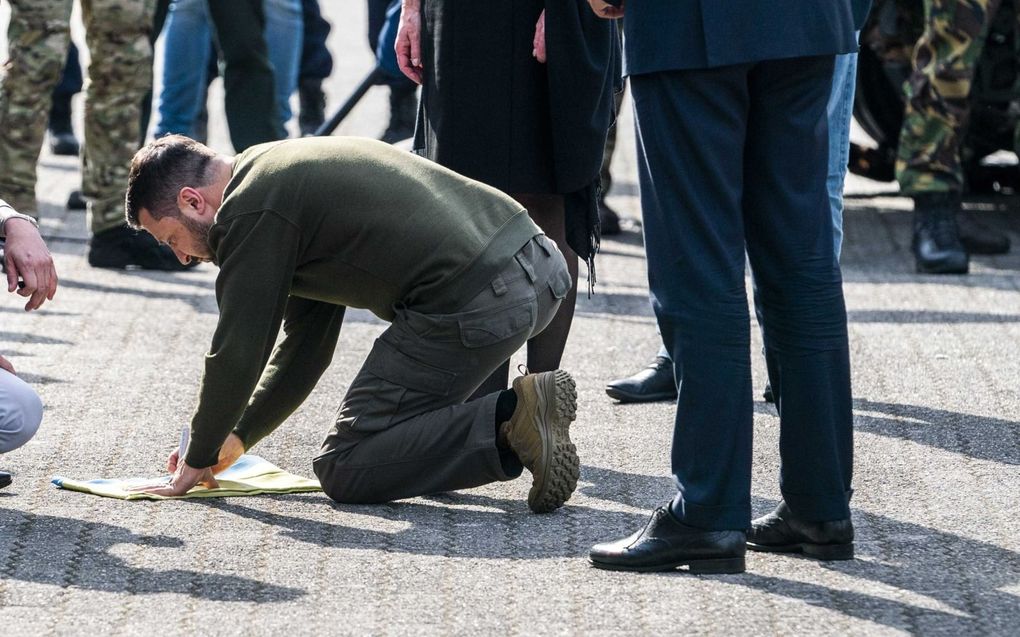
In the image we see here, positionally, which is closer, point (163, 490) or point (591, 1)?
point (591, 1)

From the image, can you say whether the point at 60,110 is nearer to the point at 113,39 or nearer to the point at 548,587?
the point at 113,39

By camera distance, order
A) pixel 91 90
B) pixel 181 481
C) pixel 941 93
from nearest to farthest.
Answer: pixel 181 481, pixel 91 90, pixel 941 93

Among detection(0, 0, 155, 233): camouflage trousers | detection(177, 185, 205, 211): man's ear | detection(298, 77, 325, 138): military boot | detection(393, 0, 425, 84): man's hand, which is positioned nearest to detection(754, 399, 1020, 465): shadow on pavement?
detection(393, 0, 425, 84): man's hand

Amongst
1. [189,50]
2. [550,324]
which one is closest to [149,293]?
[189,50]

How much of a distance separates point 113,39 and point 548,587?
141 inches

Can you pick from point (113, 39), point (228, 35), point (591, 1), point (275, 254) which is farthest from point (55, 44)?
point (591, 1)

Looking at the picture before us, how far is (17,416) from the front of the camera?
3770mm

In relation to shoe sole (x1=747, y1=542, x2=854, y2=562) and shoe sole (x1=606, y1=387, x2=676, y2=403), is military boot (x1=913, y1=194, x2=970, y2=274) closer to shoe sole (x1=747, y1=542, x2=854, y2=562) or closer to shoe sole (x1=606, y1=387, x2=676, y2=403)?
shoe sole (x1=606, y1=387, x2=676, y2=403)

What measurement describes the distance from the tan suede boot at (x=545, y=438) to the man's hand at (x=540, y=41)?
0.80 metres

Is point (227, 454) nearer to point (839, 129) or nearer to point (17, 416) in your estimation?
point (17, 416)

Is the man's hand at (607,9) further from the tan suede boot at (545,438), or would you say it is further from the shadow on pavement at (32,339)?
the shadow on pavement at (32,339)

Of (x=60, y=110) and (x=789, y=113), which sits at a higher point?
(x=789, y=113)

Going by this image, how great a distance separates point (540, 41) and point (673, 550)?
4.46 ft

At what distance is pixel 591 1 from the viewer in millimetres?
3184
